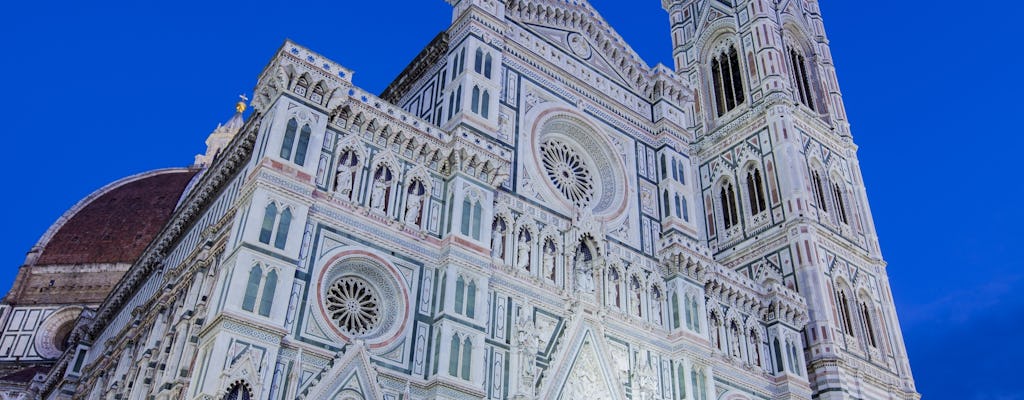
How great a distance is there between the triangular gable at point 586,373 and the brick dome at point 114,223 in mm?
23433

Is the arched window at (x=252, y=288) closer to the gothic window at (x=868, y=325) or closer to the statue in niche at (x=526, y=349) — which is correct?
the statue in niche at (x=526, y=349)

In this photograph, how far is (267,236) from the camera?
1587 cm

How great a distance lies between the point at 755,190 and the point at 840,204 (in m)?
3.18

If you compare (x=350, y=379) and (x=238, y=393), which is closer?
(x=238, y=393)

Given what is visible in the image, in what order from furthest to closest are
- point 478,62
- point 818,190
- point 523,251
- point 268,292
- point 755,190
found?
point 755,190, point 818,190, point 478,62, point 523,251, point 268,292

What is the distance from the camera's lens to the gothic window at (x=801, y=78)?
3444 centimetres

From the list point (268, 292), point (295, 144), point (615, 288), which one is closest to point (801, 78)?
point (615, 288)

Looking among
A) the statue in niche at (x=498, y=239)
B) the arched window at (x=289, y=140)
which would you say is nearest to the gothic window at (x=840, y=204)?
the statue in niche at (x=498, y=239)

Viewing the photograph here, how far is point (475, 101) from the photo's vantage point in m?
21.6

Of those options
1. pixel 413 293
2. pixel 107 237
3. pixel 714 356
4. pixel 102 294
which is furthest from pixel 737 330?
pixel 107 237

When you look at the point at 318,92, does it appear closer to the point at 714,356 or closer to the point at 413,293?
the point at 413,293

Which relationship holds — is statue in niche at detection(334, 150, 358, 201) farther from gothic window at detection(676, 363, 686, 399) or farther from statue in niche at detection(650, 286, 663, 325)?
gothic window at detection(676, 363, 686, 399)

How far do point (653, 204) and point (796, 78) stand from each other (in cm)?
1287

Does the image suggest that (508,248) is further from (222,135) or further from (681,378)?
(222,135)
